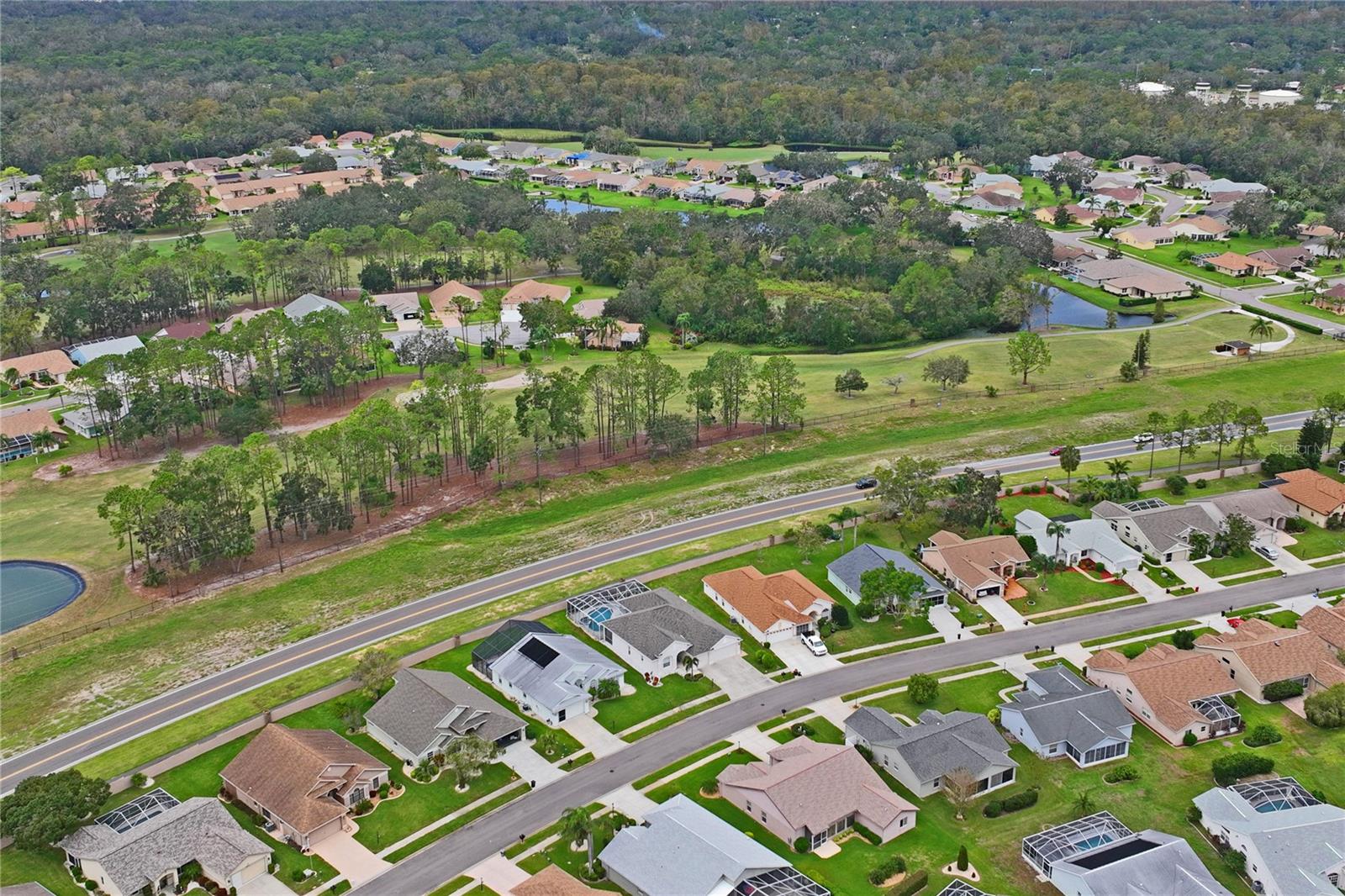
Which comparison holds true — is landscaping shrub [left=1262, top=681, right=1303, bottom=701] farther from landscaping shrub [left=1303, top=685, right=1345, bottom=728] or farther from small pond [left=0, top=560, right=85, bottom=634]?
small pond [left=0, top=560, right=85, bottom=634]

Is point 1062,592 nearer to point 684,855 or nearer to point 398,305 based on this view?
point 684,855

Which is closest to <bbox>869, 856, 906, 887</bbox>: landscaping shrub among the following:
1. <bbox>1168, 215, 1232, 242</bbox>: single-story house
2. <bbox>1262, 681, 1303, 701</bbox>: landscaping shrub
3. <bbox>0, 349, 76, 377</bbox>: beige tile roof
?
<bbox>1262, 681, 1303, 701</bbox>: landscaping shrub

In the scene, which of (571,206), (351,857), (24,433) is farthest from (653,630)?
(571,206)

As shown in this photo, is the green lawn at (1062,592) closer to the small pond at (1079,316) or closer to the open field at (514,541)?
the open field at (514,541)

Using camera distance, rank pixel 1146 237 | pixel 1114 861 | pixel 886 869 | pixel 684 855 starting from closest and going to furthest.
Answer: pixel 1114 861
pixel 684 855
pixel 886 869
pixel 1146 237

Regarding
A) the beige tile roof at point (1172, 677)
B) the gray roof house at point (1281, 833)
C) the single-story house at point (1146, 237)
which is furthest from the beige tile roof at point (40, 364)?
the single-story house at point (1146, 237)

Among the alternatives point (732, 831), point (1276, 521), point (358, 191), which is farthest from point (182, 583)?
point (358, 191)
